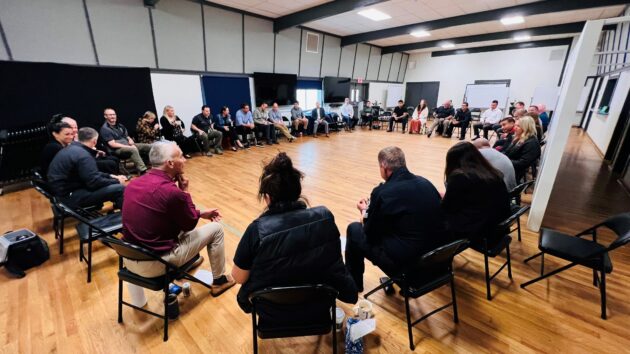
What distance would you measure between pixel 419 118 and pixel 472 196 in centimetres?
934

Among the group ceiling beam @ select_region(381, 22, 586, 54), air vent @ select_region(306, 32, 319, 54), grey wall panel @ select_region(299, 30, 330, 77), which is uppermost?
ceiling beam @ select_region(381, 22, 586, 54)

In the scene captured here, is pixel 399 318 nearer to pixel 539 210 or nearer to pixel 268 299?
pixel 268 299

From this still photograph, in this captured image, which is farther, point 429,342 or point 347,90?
point 347,90

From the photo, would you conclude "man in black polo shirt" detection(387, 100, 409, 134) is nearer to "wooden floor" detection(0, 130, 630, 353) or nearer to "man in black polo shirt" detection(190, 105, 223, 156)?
"man in black polo shirt" detection(190, 105, 223, 156)

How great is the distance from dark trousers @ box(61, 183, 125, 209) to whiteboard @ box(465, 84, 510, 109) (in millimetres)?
14510

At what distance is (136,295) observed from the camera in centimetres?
199

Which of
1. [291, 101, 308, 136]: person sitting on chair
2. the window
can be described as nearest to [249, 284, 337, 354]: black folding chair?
[291, 101, 308, 136]: person sitting on chair

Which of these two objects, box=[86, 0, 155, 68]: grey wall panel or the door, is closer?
box=[86, 0, 155, 68]: grey wall panel

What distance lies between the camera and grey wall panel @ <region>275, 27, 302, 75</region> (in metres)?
8.70

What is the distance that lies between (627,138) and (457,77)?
9783 millimetres

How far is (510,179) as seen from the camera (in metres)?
2.75

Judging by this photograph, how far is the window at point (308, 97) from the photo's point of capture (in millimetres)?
10328

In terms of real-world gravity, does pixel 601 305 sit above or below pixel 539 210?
below

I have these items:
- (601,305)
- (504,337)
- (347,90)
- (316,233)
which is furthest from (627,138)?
(347,90)
